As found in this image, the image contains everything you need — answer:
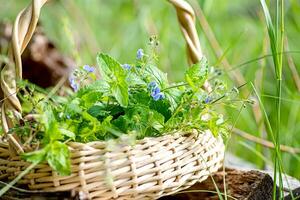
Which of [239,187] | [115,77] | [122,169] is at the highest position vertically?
[115,77]

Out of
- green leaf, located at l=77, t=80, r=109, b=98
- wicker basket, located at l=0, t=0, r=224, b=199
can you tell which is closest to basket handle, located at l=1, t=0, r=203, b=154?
wicker basket, located at l=0, t=0, r=224, b=199

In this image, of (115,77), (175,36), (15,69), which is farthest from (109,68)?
(175,36)

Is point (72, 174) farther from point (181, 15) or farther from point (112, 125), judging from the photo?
point (181, 15)

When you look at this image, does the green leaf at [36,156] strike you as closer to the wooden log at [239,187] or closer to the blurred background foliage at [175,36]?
the wooden log at [239,187]

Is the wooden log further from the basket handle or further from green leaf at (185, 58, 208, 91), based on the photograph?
the basket handle

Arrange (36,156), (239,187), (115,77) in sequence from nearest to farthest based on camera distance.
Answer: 1. (36,156)
2. (115,77)
3. (239,187)

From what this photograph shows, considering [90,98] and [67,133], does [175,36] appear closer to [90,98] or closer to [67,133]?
[90,98]

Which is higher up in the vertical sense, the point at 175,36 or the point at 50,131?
the point at 50,131
